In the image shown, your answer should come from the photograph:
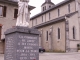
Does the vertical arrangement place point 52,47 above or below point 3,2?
below

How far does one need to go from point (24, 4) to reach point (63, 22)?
24792mm

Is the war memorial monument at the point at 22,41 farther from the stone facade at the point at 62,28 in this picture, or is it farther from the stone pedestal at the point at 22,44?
the stone facade at the point at 62,28

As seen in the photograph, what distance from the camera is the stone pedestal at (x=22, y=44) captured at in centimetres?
840

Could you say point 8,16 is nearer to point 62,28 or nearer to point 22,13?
point 62,28

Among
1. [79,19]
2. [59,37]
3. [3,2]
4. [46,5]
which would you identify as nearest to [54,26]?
[59,37]

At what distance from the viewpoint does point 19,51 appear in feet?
27.5

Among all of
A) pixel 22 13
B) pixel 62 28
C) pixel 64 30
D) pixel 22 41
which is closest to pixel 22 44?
pixel 22 41

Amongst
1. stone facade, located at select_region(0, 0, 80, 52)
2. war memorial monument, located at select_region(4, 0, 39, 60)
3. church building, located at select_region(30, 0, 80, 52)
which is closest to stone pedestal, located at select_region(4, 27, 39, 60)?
war memorial monument, located at select_region(4, 0, 39, 60)

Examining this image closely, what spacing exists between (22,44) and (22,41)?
0.16 metres

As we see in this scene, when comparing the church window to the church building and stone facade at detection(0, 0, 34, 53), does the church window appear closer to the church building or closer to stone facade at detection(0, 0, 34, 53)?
stone facade at detection(0, 0, 34, 53)

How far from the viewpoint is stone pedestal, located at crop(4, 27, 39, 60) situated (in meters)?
8.40

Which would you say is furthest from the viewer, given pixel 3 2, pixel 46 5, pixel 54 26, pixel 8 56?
pixel 46 5

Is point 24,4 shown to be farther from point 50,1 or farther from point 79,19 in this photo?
point 50,1

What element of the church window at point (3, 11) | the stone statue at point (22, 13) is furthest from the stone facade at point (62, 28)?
the stone statue at point (22, 13)
